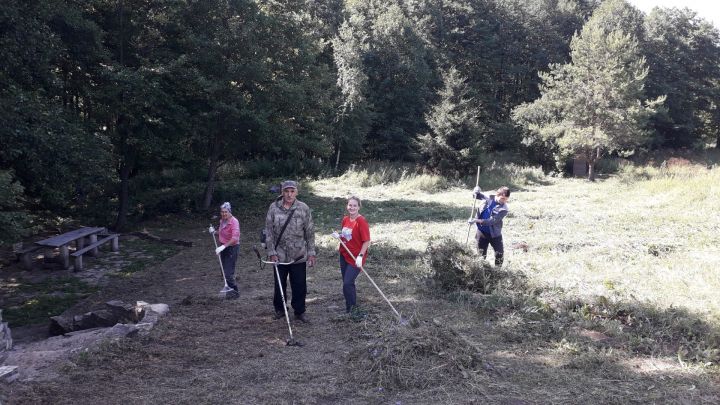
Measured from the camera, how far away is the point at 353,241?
256 inches

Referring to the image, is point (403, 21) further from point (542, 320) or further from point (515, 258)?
point (542, 320)

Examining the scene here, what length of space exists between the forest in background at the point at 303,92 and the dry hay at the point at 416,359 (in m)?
5.61

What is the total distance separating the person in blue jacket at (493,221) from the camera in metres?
8.28

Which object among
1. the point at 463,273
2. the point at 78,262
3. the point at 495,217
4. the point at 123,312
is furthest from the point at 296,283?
the point at 78,262

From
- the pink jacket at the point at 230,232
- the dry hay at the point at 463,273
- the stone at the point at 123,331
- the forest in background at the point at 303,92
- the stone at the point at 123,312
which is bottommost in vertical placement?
the stone at the point at 123,312

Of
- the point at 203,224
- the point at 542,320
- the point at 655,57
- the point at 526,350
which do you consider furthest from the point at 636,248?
the point at 655,57

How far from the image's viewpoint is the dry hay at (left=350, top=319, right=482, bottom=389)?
4809 millimetres

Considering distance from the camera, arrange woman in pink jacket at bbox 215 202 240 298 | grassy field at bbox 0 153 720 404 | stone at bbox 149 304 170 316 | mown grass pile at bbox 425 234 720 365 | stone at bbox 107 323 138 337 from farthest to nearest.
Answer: woman in pink jacket at bbox 215 202 240 298 → stone at bbox 149 304 170 316 → stone at bbox 107 323 138 337 → mown grass pile at bbox 425 234 720 365 → grassy field at bbox 0 153 720 404

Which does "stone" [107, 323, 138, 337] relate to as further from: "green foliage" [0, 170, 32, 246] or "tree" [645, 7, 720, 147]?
"tree" [645, 7, 720, 147]

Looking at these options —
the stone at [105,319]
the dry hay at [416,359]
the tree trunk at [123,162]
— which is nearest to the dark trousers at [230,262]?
the stone at [105,319]

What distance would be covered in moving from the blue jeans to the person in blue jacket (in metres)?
2.54

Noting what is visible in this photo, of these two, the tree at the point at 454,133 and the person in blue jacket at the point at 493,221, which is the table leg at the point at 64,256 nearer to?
the person in blue jacket at the point at 493,221

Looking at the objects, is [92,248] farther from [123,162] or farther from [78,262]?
[123,162]

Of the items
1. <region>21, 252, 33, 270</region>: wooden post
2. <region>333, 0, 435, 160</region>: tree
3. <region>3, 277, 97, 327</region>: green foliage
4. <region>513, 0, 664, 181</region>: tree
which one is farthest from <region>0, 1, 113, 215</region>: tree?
<region>513, 0, 664, 181</region>: tree
